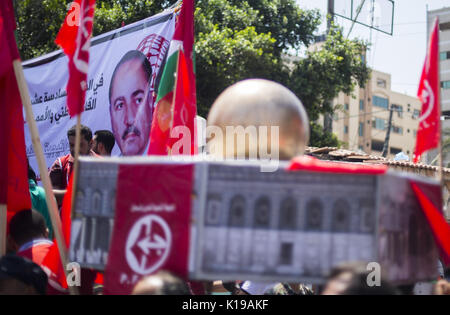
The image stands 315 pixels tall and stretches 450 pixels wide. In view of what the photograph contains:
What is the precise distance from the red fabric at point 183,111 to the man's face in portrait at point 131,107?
1.72 meters

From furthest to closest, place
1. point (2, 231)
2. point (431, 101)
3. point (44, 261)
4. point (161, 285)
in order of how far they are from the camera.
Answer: point (44, 261) < point (2, 231) < point (431, 101) < point (161, 285)

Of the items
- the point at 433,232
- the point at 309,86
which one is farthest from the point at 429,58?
the point at 309,86

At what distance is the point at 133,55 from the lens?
599 cm

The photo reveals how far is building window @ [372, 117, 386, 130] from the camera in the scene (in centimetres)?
5206

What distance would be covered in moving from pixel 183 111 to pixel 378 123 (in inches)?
2022

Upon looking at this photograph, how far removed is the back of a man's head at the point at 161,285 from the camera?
7.25 ft

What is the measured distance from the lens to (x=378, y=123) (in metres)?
52.8

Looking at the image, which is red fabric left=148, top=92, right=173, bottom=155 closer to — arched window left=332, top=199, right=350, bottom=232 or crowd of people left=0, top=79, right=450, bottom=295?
Result: crowd of people left=0, top=79, right=450, bottom=295

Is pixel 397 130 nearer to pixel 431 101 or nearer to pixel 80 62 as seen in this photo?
pixel 431 101

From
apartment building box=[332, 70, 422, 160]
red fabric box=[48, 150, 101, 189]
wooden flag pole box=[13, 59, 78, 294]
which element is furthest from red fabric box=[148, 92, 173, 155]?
apartment building box=[332, 70, 422, 160]

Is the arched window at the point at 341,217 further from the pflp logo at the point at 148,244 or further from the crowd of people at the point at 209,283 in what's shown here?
the pflp logo at the point at 148,244

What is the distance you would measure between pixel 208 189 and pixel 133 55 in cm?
402

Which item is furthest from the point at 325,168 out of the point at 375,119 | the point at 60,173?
the point at 375,119

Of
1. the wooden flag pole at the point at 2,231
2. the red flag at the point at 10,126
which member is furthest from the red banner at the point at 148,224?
the red flag at the point at 10,126
